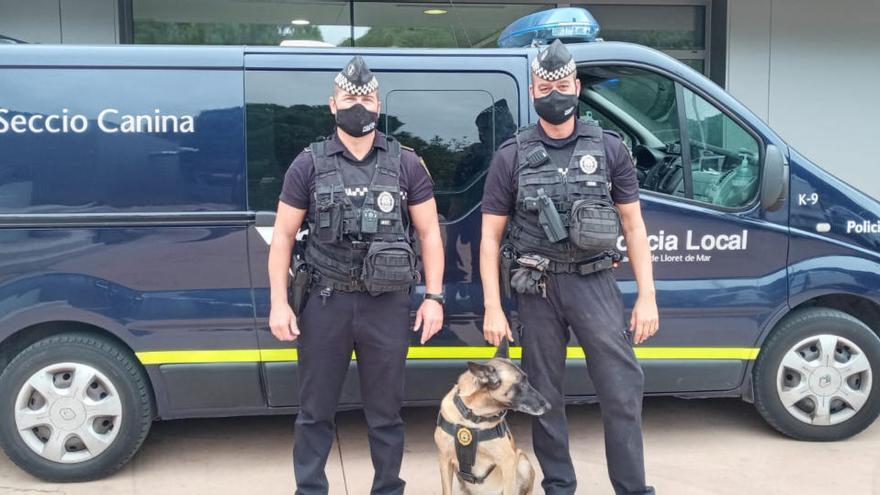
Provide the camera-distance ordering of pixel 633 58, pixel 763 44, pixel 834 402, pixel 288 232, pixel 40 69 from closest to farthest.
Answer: pixel 288 232 < pixel 40 69 < pixel 633 58 < pixel 834 402 < pixel 763 44

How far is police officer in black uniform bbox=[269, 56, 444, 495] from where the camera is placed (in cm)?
301

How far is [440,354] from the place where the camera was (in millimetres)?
3779

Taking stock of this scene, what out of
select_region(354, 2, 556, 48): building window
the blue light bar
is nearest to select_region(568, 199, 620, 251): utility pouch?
the blue light bar

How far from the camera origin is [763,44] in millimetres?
8391

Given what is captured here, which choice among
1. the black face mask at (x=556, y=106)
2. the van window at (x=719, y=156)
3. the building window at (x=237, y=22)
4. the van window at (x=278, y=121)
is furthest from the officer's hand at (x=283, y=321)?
the building window at (x=237, y=22)

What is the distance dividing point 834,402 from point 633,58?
1.98 meters

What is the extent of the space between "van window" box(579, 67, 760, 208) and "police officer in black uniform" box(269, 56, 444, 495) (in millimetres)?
1268

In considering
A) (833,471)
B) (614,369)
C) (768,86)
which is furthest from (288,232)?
(768,86)

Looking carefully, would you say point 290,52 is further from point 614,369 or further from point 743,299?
point 743,299

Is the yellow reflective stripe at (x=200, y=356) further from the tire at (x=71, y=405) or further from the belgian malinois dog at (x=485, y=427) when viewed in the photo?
the belgian malinois dog at (x=485, y=427)

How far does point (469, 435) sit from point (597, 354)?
58 centimetres

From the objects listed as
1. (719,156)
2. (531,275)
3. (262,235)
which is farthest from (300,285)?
(719,156)

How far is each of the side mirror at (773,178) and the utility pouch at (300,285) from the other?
2150 millimetres

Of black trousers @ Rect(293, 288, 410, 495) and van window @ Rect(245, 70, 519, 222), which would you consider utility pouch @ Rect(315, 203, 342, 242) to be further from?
van window @ Rect(245, 70, 519, 222)
